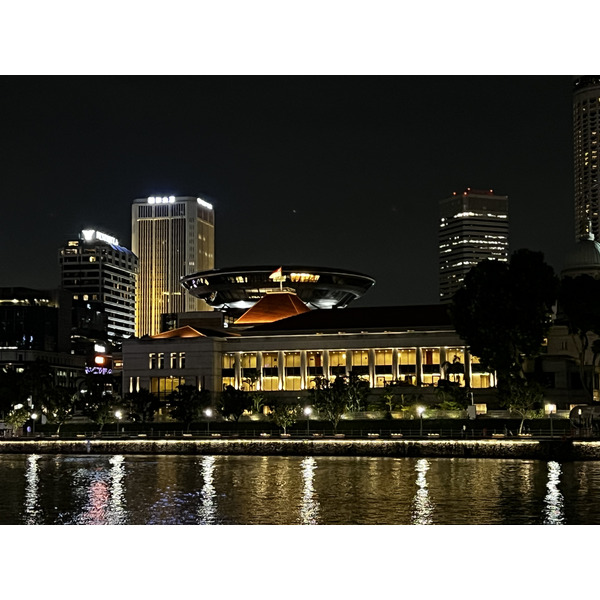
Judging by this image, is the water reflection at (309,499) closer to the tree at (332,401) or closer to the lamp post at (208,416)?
the tree at (332,401)

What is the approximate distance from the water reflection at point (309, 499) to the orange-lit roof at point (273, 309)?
3399 inches

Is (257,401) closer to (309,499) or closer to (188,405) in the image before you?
(188,405)

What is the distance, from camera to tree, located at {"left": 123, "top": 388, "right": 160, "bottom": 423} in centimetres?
12644

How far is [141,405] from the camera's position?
126375 millimetres

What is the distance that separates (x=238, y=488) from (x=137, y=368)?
8171 cm

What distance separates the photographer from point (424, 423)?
106m

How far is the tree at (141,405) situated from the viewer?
126438mm

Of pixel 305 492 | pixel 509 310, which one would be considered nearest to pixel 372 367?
pixel 509 310

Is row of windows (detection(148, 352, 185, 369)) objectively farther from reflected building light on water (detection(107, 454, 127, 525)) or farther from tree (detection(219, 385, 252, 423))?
reflected building light on water (detection(107, 454, 127, 525))

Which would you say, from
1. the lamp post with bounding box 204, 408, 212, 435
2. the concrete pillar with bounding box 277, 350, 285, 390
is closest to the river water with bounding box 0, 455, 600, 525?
the lamp post with bounding box 204, 408, 212, 435

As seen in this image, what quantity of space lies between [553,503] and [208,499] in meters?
19.2

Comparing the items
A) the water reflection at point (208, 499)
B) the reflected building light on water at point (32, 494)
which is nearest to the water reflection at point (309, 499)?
the water reflection at point (208, 499)
